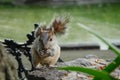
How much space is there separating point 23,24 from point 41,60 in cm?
864

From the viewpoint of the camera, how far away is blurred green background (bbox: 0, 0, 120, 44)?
10736 millimetres

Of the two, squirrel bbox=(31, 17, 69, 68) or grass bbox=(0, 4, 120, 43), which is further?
grass bbox=(0, 4, 120, 43)

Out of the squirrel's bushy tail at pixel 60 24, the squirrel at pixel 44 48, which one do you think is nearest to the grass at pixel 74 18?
the squirrel's bushy tail at pixel 60 24

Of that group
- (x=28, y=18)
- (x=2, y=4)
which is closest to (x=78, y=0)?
(x=2, y=4)

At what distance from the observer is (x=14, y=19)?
13109mm

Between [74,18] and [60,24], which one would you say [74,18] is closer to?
[74,18]

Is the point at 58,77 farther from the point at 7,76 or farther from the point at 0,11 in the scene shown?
the point at 0,11

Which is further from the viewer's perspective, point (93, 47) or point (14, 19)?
point (14, 19)

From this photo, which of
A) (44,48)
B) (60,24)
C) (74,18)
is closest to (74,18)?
(74,18)

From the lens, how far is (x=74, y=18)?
43.5ft

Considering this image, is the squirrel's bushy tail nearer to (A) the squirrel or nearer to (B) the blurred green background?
(A) the squirrel

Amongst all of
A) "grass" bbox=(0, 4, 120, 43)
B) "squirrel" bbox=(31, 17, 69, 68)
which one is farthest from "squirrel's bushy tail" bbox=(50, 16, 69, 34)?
"grass" bbox=(0, 4, 120, 43)

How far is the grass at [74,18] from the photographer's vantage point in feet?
35.2

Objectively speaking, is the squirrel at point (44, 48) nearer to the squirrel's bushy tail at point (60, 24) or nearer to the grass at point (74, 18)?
the squirrel's bushy tail at point (60, 24)
